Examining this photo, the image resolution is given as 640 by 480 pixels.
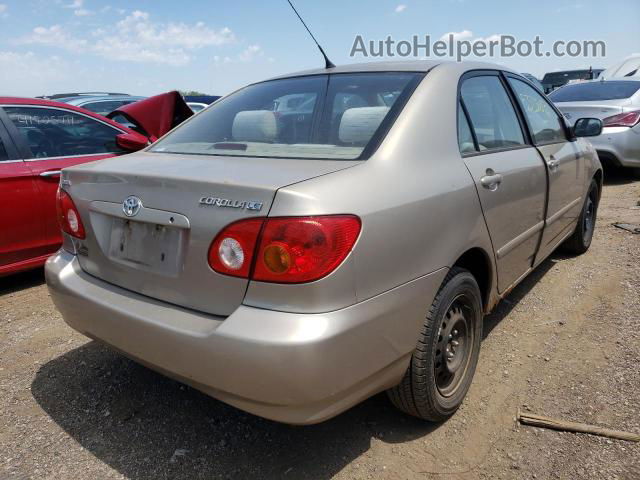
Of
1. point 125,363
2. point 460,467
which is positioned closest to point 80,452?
point 125,363

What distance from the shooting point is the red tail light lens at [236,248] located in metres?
1.67

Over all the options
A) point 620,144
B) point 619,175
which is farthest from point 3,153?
point 619,175

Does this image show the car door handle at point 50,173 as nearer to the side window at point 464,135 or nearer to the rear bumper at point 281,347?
the rear bumper at point 281,347

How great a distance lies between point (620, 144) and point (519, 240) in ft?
18.4

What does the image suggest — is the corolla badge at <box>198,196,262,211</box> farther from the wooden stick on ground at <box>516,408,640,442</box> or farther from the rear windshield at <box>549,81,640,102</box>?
the rear windshield at <box>549,81,640,102</box>

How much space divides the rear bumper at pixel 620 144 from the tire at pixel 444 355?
241 inches

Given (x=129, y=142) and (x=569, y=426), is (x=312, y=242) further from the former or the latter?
(x=129, y=142)

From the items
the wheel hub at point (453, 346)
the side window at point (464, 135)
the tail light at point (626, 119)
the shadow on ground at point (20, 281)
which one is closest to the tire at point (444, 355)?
the wheel hub at point (453, 346)

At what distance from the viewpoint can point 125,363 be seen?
2865mm

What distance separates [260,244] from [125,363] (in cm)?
164

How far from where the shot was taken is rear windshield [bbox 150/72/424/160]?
2.14 meters

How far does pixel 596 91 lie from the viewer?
8133 mm

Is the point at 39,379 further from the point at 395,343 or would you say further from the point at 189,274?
the point at 395,343

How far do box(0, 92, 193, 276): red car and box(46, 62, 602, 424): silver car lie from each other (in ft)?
5.73
